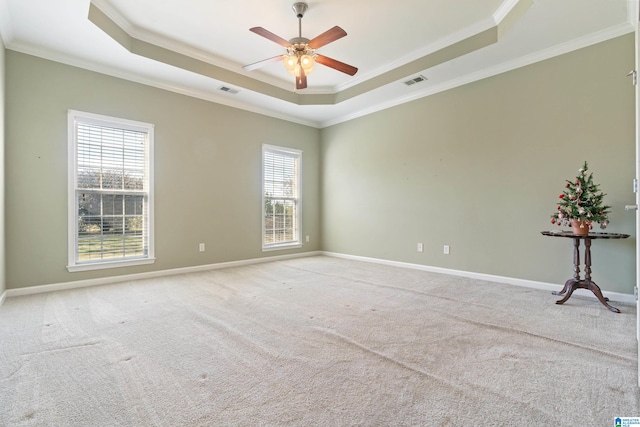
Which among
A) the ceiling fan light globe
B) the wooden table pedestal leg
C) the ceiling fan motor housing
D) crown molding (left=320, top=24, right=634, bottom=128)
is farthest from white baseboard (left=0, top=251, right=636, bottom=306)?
the ceiling fan motor housing

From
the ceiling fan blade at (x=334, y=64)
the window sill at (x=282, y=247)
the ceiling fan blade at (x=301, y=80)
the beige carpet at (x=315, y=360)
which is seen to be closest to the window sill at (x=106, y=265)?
the beige carpet at (x=315, y=360)

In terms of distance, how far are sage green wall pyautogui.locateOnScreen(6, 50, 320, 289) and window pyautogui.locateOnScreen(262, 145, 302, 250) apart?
0.16 meters

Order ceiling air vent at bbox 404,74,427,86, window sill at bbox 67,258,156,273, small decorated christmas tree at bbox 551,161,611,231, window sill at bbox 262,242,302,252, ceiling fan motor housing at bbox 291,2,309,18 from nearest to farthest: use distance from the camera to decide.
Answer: small decorated christmas tree at bbox 551,161,611,231 < ceiling fan motor housing at bbox 291,2,309,18 < window sill at bbox 67,258,156,273 < ceiling air vent at bbox 404,74,427,86 < window sill at bbox 262,242,302,252

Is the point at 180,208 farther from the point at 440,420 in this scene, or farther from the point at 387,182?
the point at 440,420

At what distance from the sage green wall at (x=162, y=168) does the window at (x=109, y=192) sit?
0.35ft

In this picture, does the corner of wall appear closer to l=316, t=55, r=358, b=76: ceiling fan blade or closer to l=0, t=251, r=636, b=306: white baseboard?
l=0, t=251, r=636, b=306: white baseboard

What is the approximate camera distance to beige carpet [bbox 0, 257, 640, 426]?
1449mm

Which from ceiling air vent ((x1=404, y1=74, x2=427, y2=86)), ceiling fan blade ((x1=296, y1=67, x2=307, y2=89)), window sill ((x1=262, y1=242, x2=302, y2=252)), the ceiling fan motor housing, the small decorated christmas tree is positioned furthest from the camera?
window sill ((x1=262, y1=242, x2=302, y2=252))

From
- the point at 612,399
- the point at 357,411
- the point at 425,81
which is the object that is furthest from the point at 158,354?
the point at 425,81

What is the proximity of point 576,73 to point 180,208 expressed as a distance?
5447 millimetres

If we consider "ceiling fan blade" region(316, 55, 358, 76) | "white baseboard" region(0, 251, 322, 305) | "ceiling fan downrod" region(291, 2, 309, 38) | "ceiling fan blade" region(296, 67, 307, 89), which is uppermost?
"ceiling fan downrod" region(291, 2, 309, 38)

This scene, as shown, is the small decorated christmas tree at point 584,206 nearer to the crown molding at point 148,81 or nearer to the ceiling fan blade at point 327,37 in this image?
the ceiling fan blade at point 327,37

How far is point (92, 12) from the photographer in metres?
3.00

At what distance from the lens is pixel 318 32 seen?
11.8 ft
